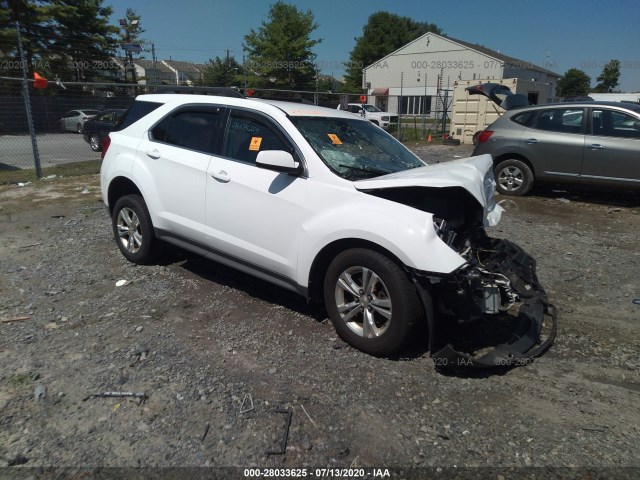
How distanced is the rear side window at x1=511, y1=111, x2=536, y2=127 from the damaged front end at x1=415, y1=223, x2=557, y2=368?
5327mm

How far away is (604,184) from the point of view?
7.86m

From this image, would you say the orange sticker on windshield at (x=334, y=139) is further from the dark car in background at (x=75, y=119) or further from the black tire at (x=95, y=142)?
the black tire at (x=95, y=142)

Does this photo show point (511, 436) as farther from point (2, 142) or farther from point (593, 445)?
point (2, 142)

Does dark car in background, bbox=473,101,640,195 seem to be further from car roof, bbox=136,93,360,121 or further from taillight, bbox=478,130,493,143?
car roof, bbox=136,93,360,121

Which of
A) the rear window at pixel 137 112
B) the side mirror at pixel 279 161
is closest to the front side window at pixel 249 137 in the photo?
the side mirror at pixel 279 161

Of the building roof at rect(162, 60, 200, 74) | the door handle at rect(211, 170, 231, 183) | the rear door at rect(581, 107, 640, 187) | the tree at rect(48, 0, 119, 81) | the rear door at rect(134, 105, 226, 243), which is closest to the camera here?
the door handle at rect(211, 170, 231, 183)

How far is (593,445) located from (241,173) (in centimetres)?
305

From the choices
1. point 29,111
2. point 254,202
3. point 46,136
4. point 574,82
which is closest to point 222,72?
point 46,136

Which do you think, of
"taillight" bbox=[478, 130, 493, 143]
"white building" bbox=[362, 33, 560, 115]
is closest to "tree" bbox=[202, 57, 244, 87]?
"white building" bbox=[362, 33, 560, 115]

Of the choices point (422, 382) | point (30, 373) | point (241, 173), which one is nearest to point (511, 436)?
point (422, 382)

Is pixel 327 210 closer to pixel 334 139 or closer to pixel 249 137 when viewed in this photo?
pixel 334 139

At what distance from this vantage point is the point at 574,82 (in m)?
79.4

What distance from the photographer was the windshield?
3.75m

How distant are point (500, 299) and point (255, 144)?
2298 millimetres
